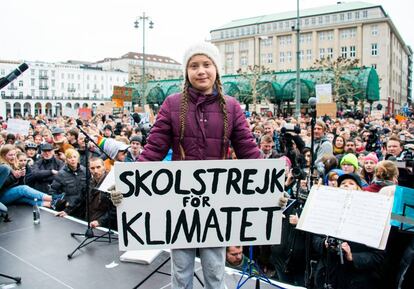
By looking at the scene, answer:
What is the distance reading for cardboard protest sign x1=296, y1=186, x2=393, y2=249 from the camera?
2.87 meters

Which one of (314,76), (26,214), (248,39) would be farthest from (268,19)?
(26,214)

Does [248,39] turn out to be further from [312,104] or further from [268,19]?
[312,104]

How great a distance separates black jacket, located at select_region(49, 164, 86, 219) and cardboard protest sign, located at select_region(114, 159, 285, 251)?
3981 mm

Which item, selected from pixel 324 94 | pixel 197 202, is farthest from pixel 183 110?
pixel 324 94

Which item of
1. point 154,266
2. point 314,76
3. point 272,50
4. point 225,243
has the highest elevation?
point 272,50

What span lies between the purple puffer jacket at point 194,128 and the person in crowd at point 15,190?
477 centimetres

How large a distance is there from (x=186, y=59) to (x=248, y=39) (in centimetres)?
8597

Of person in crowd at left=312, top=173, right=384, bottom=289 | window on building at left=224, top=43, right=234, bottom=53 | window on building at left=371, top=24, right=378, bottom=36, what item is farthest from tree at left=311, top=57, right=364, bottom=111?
window on building at left=224, top=43, right=234, bottom=53

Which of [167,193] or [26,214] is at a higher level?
[167,193]

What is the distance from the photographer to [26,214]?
6438mm

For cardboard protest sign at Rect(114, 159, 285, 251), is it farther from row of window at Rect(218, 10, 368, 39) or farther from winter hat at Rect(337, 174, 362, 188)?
row of window at Rect(218, 10, 368, 39)

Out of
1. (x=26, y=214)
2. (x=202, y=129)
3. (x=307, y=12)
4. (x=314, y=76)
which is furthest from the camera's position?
(x=307, y=12)

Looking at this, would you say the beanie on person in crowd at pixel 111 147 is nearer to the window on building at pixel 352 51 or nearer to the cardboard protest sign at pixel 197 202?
the cardboard protest sign at pixel 197 202

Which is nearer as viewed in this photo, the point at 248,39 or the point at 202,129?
the point at 202,129
